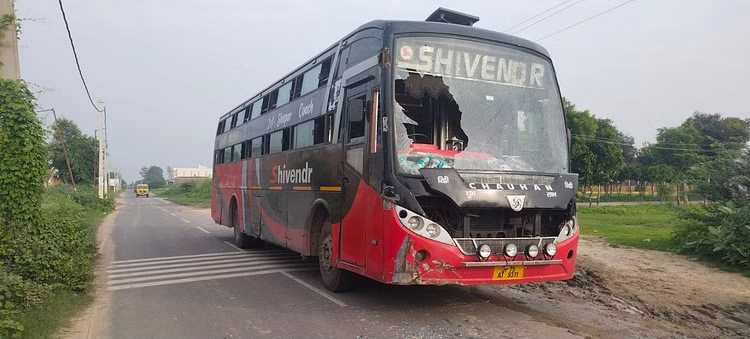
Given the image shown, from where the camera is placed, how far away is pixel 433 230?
227 inches

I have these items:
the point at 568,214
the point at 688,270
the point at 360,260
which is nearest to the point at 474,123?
the point at 568,214

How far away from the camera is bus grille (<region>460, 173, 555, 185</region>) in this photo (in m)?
5.88

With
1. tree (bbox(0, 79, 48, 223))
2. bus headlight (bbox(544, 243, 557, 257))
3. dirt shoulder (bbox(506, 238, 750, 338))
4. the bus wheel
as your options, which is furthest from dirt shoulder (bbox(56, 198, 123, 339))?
dirt shoulder (bbox(506, 238, 750, 338))

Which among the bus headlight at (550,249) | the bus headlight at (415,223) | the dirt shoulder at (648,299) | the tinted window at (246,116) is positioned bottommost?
the dirt shoulder at (648,299)

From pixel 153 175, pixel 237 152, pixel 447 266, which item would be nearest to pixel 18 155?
pixel 237 152

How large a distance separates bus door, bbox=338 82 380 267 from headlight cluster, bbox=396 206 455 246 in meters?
0.49

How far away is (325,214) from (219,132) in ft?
32.5

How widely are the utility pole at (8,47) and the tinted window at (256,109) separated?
15.9 ft

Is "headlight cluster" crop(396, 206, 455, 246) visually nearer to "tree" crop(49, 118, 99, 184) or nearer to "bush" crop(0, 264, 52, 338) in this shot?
"bush" crop(0, 264, 52, 338)

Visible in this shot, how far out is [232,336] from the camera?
5.68m

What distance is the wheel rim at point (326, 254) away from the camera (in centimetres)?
766

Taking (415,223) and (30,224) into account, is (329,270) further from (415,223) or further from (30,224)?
(30,224)

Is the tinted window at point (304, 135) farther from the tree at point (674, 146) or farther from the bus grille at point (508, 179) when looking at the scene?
the tree at point (674, 146)

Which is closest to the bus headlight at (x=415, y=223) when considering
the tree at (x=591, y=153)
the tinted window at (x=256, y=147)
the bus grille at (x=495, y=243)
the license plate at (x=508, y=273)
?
the bus grille at (x=495, y=243)
